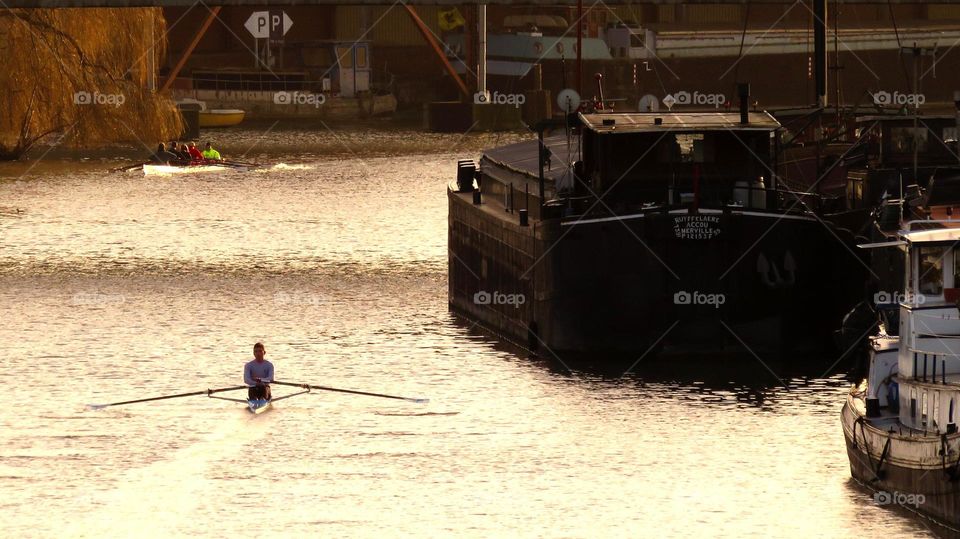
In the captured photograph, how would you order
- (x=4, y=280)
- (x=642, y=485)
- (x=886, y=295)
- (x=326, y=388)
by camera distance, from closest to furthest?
(x=642, y=485)
(x=886, y=295)
(x=326, y=388)
(x=4, y=280)

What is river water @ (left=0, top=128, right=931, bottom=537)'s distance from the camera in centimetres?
3020

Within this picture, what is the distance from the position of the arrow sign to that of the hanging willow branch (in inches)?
1838

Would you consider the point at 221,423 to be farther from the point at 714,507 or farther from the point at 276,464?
the point at 714,507

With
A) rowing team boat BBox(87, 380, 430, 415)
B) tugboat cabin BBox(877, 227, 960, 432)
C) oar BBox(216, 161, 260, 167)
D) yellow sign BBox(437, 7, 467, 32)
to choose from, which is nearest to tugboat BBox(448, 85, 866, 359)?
rowing team boat BBox(87, 380, 430, 415)

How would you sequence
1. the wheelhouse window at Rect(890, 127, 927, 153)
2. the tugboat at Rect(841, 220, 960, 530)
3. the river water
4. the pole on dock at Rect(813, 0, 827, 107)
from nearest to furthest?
the tugboat at Rect(841, 220, 960, 530), the river water, the wheelhouse window at Rect(890, 127, 927, 153), the pole on dock at Rect(813, 0, 827, 107)

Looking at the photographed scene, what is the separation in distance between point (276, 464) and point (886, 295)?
10.7 m

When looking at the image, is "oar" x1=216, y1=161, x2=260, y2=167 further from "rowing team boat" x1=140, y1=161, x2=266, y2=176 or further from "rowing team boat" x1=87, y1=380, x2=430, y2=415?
"rowing team boat" x1=87, y1=380, x2=430, y2=415

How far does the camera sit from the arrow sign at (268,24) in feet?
418

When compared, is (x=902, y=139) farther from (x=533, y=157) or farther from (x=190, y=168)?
(x=190, y=168)

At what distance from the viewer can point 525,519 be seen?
98.6 ft

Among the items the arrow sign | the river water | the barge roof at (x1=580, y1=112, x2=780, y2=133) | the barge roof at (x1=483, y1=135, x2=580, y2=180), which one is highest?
the arrow sign

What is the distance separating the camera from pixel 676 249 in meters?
40.1

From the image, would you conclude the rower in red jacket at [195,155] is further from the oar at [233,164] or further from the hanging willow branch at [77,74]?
the hanging willow branch at [77,74]

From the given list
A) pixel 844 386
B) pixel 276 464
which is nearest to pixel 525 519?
pixel 276 464
